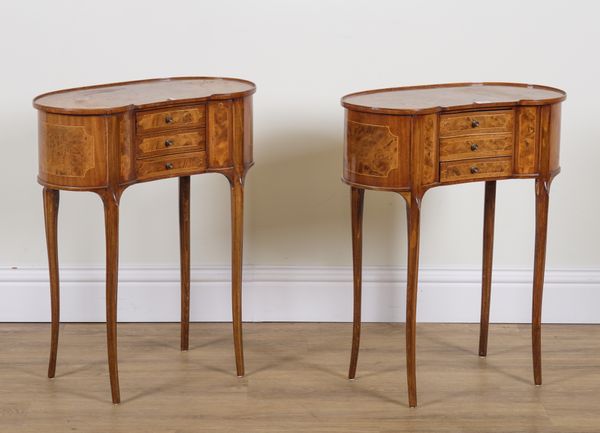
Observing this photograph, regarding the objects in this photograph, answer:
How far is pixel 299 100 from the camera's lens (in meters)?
4.66

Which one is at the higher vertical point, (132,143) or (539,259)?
(132,143)

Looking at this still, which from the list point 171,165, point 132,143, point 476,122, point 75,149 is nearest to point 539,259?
point 476,122

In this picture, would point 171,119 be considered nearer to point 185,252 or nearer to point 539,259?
point 185,252

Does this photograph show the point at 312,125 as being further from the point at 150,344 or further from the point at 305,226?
the point at 150,344

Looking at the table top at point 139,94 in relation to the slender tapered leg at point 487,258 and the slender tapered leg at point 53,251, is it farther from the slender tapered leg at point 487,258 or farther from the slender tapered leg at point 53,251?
the slender tapered leg at point 487,258

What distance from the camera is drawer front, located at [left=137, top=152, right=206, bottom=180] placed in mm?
3812

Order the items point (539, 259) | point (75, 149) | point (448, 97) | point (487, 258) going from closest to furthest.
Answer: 1. point (75, 149)
2. point (448, 97)
3. point (539, 259)
4. point (487, 258)

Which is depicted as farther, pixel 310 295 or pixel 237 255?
pixel 310 295

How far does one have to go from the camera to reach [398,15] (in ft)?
15.1

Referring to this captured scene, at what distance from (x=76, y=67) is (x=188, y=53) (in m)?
0.47

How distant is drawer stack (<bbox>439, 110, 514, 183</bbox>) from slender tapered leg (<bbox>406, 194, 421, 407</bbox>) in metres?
0.16

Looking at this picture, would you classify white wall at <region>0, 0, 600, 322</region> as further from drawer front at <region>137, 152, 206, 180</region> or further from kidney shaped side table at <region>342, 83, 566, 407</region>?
drawer front at <region>137, 152, 206, 180</region>

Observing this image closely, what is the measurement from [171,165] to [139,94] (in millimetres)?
294

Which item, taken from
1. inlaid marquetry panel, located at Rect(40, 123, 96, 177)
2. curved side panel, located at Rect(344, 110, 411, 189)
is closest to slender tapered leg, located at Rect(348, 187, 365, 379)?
curved side panel, located at Rect(344, 110, 411, 189)
